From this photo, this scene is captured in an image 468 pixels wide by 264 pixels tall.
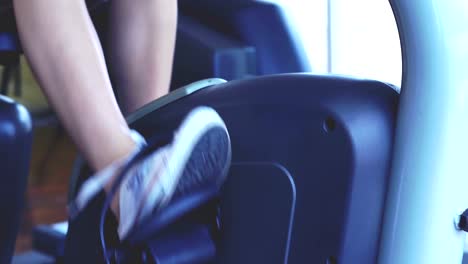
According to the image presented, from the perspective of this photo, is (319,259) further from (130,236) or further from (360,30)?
(360,30)

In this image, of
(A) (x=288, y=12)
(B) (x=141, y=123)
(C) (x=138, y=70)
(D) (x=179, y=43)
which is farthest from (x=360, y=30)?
(B) (x=141, y=123)

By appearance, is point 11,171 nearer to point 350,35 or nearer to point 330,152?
point 330,152

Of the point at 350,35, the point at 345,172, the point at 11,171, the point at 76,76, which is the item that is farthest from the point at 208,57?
the point at 345,172

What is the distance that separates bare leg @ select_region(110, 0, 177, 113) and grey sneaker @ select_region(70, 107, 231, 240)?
0.95ft

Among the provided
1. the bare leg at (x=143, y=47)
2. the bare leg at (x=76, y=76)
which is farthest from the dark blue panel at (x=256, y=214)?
the bare leg at (x=143, y=47)

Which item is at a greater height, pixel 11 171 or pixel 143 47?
pixel 143 47

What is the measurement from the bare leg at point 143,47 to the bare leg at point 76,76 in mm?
201

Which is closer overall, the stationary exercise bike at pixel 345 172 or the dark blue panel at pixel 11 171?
the stationary exercise bike at pixel 345 172

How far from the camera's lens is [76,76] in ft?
2.34

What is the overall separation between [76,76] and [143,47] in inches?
9.5

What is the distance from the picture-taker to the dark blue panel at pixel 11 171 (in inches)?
38.1

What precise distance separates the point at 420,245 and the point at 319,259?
0.10m

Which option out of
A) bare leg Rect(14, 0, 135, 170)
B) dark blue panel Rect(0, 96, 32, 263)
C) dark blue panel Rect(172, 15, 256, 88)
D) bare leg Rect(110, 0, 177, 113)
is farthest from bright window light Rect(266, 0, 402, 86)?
bare leg Rect(14, 0, 135, 170)

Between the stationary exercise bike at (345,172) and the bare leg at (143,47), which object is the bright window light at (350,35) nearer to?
the bare leg at (143,47)
